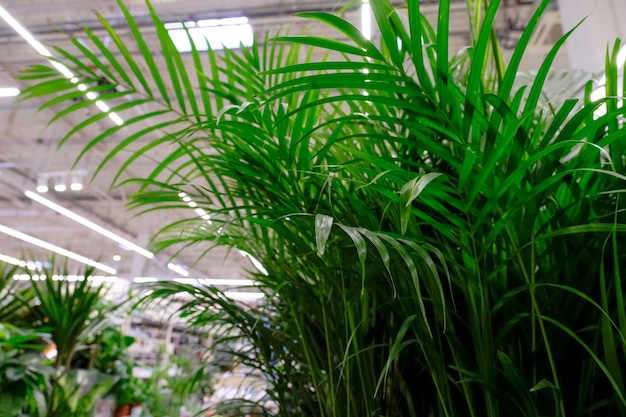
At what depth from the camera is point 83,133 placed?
6.25 meters

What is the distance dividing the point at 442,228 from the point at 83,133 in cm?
660

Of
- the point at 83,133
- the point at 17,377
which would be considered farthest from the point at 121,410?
the point at 83,133

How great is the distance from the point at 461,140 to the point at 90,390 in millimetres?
2490

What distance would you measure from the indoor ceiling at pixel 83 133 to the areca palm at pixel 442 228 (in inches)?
6.8

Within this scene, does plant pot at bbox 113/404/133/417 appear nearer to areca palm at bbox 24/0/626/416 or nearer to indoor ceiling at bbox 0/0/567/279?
indoor ceiling at bbox 0/0/567/279

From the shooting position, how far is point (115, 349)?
288 centimetres

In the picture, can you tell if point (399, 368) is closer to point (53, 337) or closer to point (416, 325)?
point (416, 325)

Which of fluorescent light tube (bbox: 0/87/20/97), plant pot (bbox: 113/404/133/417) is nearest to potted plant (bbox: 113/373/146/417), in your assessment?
plant pot (bbox: 113/404/133/417)

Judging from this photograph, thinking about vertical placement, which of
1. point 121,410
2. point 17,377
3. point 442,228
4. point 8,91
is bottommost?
point 121,410

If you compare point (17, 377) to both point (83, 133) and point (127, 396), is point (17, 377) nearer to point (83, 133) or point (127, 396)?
point (127, 396)

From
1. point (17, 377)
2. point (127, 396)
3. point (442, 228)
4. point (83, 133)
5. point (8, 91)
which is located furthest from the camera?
point (83, 133)

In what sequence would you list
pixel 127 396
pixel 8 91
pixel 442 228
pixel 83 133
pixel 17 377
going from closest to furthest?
pixel 442 228 < pixel 17 377 < pixel 127 396 < pixel 8 91 < pixel 83 133

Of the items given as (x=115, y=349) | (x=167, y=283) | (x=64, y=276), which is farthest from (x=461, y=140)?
(x=115, y=349)

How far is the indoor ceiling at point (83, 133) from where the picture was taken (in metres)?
3.62
